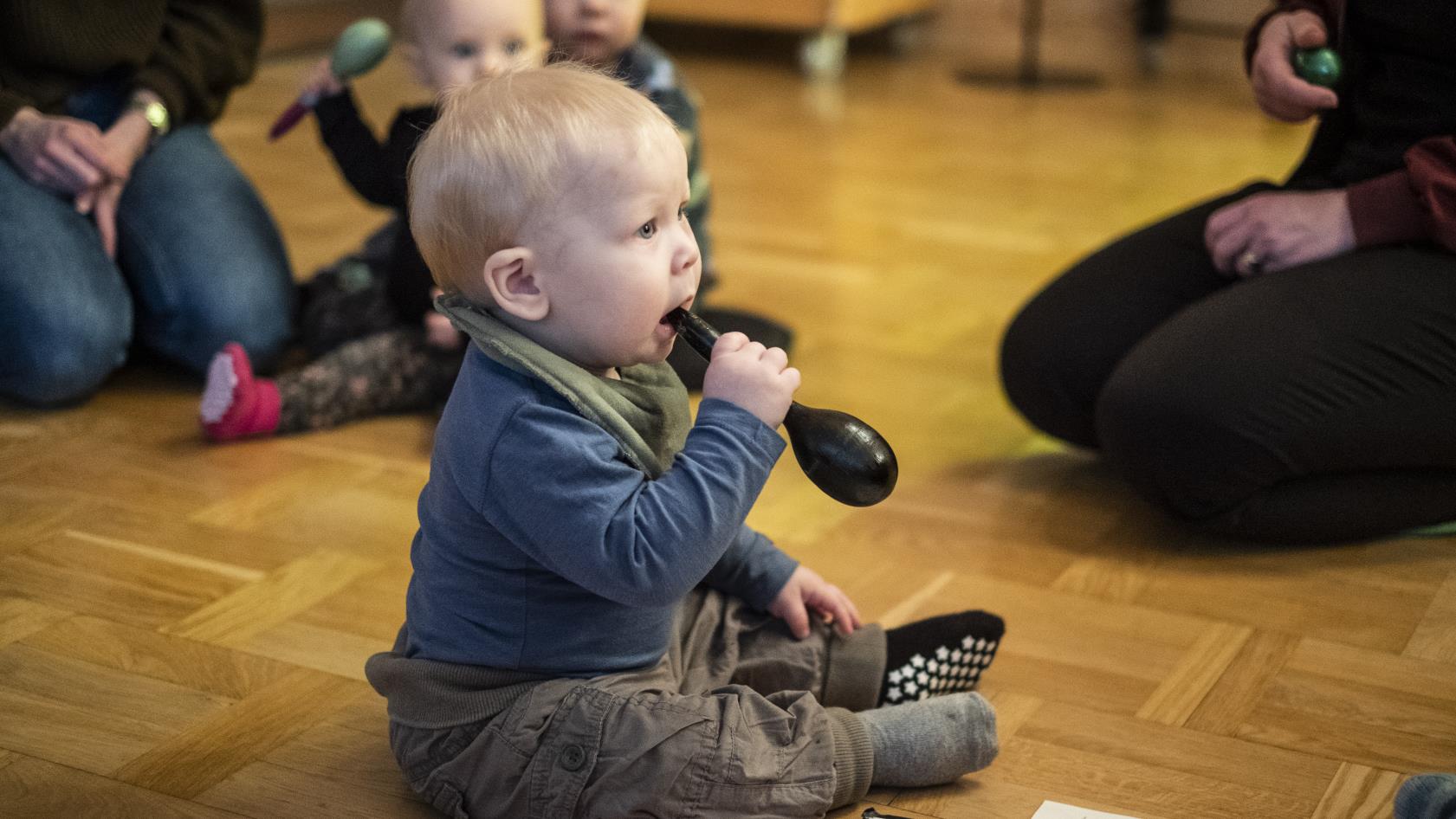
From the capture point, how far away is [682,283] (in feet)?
2.85

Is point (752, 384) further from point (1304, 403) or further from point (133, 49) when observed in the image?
point (133, 49)

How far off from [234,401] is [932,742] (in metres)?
0.83

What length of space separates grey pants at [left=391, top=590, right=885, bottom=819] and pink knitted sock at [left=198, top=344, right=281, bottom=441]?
64 cm

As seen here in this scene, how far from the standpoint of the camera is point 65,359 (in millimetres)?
1527

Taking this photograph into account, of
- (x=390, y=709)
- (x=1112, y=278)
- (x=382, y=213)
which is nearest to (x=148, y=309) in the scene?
(x=382, y=213)

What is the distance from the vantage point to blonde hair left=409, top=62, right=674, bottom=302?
0.83 metres

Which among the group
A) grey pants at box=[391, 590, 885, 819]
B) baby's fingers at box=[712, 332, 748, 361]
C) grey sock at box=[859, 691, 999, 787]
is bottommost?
grey sock at box=[859, 691, 999, 787]

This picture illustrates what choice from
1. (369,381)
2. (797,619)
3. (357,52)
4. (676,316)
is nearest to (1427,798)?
(797,619)

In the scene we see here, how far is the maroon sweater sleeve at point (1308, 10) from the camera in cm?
138

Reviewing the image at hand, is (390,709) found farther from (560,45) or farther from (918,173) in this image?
(918,173)

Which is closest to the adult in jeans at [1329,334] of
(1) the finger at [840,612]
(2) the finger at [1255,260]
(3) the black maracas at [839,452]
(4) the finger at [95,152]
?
(2) the finger at [1255,260]

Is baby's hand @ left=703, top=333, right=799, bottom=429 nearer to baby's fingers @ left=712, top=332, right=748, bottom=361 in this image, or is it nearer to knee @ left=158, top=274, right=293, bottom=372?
baby's fingers @ left=712, top=332, right=748, bottom=361

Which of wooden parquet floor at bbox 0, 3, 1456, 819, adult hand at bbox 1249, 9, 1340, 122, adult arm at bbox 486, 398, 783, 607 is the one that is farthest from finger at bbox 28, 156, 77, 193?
adult hand at bbox 1249, 9, 1340, 122

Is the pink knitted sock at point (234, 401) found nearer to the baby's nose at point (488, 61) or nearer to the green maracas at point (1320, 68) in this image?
the baby's nose at point (488, 61)
